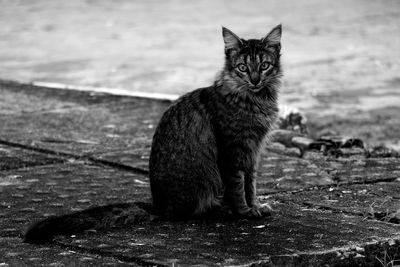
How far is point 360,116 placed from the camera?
27.1 ft

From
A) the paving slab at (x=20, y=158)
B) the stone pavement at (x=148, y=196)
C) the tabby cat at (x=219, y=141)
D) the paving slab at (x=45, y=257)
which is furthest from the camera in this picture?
the paving slab at (x=20, y=158)

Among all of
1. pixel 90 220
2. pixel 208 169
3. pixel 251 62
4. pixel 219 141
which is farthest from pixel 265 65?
pixel 90 220

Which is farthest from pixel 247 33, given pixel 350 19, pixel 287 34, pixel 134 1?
pixel 134 1

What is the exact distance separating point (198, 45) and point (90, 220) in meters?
8.28

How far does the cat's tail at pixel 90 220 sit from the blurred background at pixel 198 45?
3419 mm

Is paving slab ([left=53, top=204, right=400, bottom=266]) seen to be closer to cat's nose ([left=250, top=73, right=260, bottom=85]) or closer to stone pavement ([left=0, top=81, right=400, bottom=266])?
stone pavement ([left=0, top=81, right=400, bottom=266])

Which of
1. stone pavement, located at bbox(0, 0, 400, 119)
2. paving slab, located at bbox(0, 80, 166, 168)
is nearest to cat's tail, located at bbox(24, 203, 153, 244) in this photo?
paving slab, located at bbox(0, 80, 166, 168)

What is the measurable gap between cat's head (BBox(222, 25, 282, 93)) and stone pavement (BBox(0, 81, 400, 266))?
673mm

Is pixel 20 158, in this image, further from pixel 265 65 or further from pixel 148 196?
pixel 265 65

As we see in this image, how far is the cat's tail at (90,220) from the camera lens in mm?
3850

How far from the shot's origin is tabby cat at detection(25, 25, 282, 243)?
4.31 m

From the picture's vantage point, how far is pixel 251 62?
4457 mm

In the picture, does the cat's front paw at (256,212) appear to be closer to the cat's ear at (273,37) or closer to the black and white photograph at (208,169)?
the black and white photograph at (208,169)

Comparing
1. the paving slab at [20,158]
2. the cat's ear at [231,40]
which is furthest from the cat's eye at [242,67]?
the paving slab at [20,158]
